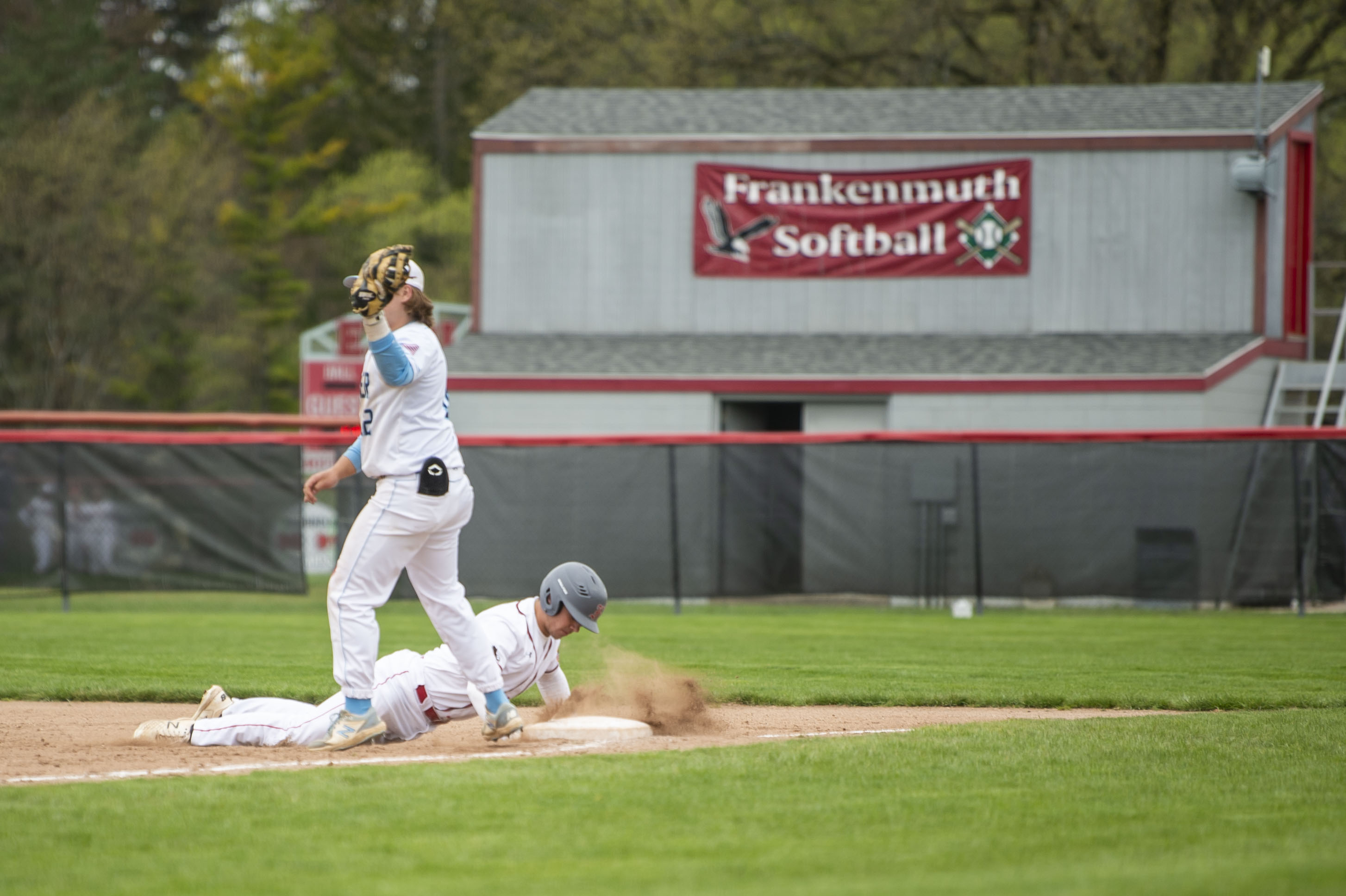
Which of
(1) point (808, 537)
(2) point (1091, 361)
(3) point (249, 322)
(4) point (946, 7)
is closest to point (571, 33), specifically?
(4) point (946, 7)

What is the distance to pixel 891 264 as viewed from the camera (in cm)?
2116

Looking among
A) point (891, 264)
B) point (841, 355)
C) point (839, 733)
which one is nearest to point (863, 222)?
point (891, 264)

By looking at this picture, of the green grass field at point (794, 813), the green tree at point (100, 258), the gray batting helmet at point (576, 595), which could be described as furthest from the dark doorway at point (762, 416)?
the green tree at point (100, 258)

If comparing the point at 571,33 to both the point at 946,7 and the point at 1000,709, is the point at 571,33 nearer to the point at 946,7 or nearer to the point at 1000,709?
the point at 946,7

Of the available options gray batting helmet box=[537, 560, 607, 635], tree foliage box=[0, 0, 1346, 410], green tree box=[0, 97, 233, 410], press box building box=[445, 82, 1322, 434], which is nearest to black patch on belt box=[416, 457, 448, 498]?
gray batting helmet box=[537, 560, 607, 635]

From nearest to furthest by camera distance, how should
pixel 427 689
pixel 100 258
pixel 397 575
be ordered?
pixel 397 575
pixel 427 689
pixel 100 258

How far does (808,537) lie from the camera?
53.0 ft

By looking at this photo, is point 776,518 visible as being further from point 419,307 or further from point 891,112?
point 419,307

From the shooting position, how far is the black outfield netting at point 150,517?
15102mm

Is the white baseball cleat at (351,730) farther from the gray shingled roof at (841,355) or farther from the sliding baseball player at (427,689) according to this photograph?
the gray shingled roof at (841,355)

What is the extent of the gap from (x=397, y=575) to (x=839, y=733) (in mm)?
2334

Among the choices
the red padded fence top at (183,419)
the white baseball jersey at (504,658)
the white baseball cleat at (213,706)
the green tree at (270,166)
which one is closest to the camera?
the white baseball jersey at (504,658)

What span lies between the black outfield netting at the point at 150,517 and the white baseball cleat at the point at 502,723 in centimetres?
973

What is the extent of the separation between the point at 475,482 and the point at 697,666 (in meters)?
6.63
